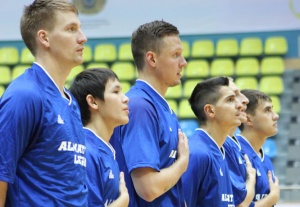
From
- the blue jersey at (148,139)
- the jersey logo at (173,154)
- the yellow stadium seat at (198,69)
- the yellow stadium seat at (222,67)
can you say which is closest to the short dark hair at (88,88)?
the blue jersey at (148,139)

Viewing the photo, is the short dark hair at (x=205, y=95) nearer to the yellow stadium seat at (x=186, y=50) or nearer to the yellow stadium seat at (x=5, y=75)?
the yellow stadium seat at (x=186, y=50)

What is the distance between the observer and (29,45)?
2740 mm

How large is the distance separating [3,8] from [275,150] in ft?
20.6

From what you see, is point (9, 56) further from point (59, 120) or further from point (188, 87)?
point (59, 120)

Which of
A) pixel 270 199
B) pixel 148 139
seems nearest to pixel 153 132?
pixel 148 139

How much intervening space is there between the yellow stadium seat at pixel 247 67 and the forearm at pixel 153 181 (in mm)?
9028

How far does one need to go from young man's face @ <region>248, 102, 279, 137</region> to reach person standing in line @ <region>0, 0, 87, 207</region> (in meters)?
2.69

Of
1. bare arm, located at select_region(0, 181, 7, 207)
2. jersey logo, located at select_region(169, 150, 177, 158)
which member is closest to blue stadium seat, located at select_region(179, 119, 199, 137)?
jersey logo, located at select_region(169, 150, 177, 158)

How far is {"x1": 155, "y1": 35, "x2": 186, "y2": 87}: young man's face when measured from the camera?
355 cm

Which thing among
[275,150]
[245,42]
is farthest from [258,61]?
[275,150]

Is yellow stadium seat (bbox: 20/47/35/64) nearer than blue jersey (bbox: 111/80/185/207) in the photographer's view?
No

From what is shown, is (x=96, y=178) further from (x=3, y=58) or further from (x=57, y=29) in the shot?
(x=3, y=58)

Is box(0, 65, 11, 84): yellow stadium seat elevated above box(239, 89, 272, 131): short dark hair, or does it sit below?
below

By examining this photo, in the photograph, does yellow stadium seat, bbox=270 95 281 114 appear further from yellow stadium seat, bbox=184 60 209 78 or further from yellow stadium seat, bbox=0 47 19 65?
yellow stadium seat, bbox=0 47 19 65
